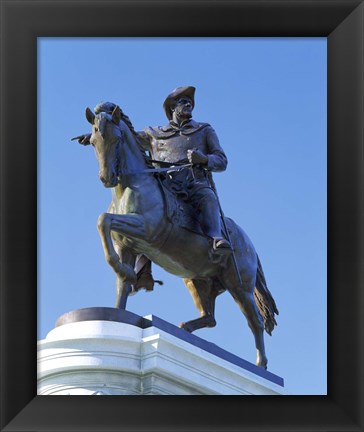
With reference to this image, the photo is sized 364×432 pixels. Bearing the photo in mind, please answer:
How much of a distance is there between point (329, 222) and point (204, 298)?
579 cm

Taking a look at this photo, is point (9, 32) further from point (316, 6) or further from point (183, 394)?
point (183, 394)

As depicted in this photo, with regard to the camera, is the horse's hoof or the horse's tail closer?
the horse's hoof

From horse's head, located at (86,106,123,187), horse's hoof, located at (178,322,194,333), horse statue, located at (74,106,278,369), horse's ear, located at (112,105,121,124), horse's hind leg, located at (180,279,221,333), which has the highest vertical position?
horse's ear, located at (112,105,121,124)

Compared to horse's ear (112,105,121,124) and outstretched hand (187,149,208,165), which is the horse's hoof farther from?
horse's ear (112,105,121,124)

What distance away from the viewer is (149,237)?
1634cm

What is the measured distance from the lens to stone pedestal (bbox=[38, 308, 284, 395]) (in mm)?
14969

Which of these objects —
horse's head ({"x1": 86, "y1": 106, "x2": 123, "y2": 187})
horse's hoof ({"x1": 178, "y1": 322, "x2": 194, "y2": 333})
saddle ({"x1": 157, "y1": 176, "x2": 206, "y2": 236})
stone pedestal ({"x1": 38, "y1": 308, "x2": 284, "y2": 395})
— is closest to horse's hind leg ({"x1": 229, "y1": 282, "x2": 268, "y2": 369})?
horse's hoof ({"x1": 178, "y1": 322, "x2": 194, "y2": 333})

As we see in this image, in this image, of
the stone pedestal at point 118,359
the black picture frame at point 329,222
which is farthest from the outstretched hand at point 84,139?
the black picture frame at point 329,222

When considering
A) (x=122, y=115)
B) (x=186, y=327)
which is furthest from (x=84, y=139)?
(x=186, y=327)

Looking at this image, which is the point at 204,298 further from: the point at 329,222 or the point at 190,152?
the point at 329,222

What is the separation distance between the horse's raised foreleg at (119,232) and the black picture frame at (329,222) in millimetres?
3431

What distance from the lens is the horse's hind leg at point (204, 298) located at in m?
17.6

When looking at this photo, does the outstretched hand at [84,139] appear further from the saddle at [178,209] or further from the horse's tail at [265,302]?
the horse's tail at [265,302]

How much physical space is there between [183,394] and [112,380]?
0.78 m
